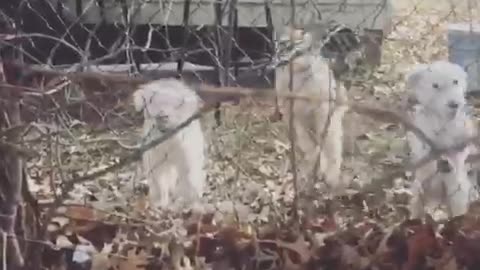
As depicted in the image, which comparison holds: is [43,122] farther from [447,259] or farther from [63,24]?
[63,24]

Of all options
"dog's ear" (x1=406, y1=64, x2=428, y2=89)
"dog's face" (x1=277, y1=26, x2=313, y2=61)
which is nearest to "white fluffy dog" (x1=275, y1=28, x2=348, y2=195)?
"dog's face" (x1=277, y1=26, x2=313, y2=61)

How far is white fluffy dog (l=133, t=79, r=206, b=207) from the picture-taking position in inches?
61.1

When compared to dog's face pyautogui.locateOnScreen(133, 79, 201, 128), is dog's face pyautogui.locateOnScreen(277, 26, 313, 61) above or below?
above

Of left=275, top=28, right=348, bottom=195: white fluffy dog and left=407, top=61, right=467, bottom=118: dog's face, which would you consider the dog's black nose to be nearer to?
left=407, top=61, right=467, bottom=118: dog's face

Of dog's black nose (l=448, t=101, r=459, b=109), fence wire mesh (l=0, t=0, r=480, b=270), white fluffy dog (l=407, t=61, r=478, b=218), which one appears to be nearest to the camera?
fence wire mesh (l=0, t=0, r=480, b=270)

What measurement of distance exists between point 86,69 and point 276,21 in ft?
1.89

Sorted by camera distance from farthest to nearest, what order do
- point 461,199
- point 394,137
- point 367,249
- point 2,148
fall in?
point 394,137, point 461,199, point 367,249, point 2,148

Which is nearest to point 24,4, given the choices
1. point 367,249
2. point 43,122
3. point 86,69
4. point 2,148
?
point 86,69

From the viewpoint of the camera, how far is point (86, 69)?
163 centimetres

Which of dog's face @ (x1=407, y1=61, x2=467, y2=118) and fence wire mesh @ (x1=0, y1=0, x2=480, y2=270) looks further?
dog's face @ (x1=407, y1=61, x2=467, y2=118)

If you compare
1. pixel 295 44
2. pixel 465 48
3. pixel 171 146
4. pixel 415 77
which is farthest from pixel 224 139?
pixel 465 48

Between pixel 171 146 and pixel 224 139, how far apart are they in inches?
4.1

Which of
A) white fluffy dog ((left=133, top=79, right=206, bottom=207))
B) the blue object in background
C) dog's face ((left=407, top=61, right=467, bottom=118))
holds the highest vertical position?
the blue object in background

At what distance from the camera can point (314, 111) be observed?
182cm
